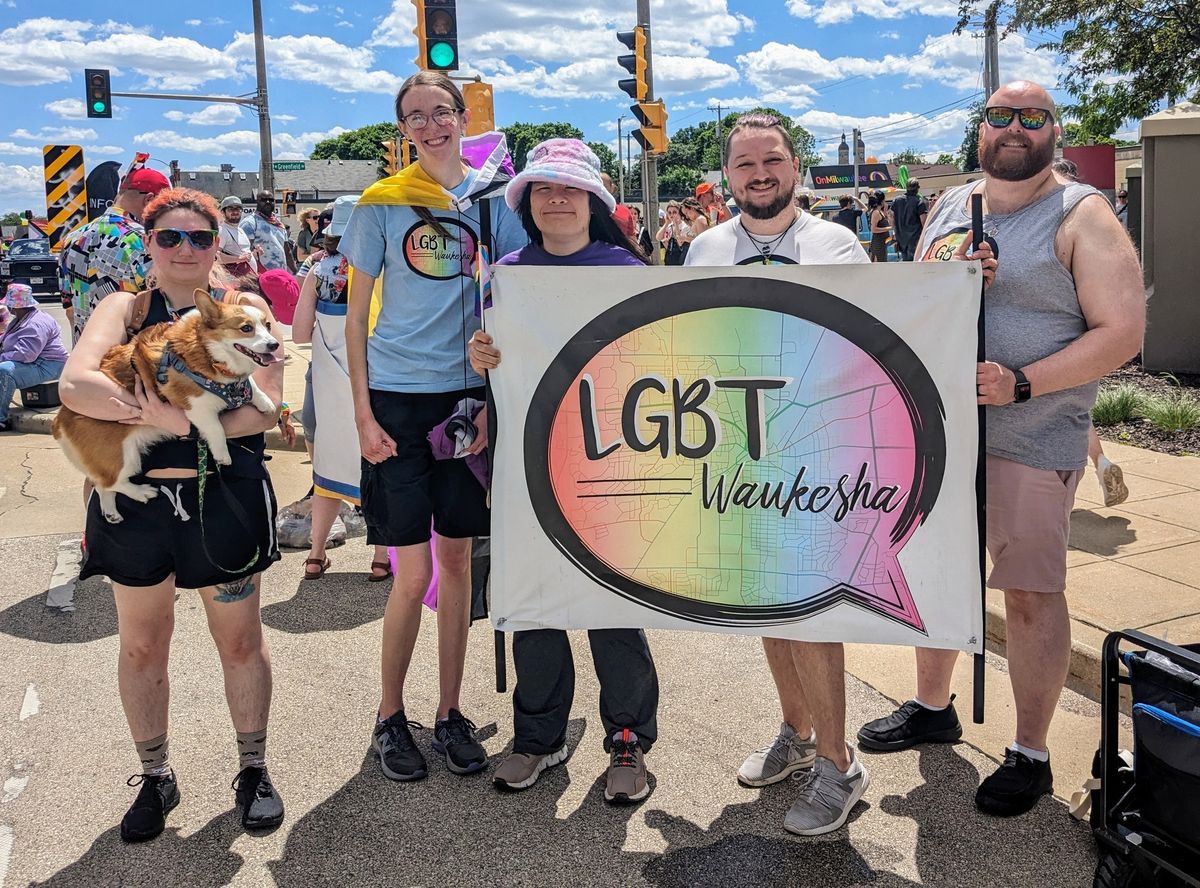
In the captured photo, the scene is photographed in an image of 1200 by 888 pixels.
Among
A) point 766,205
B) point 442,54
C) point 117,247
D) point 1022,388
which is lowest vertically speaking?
point 1022,388

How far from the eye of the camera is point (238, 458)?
3219 millimetres

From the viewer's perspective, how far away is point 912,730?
3.69 m

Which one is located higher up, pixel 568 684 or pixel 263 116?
pixel 263 116

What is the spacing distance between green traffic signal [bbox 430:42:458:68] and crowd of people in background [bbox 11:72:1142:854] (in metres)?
6.52

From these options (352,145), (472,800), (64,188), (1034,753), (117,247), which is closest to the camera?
(1034,753)

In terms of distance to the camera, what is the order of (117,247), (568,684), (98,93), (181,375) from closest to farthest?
1. (181,375)
2. (568,684)
3. (117,247)
4. (98,93)

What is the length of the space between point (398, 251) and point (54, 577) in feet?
12.0

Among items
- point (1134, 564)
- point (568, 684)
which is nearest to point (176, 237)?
point (568, 684)

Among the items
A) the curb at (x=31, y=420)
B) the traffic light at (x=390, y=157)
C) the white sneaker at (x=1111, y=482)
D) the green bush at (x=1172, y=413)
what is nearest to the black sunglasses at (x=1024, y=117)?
the white sneaker at (x=1111, y=482)

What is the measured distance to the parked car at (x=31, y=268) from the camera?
91.4 feet

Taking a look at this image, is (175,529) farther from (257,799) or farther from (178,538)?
(257,799)

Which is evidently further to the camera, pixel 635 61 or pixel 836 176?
pixel 836 176

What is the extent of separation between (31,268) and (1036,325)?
30.3 metres

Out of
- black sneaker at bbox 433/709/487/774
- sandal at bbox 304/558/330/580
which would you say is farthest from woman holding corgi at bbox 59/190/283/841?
sandal at bbox 304/558/330/580
